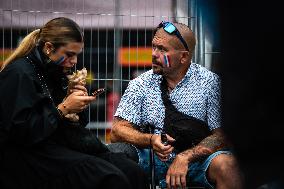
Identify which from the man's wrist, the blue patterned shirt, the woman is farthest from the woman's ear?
the blue patterned shirt

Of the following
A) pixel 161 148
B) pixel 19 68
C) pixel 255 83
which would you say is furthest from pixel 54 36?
pixel 255 83

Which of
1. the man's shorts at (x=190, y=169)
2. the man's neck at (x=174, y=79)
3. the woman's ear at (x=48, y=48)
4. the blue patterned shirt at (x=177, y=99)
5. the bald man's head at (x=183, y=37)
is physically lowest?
the man's shorts at (x=190, y=169)

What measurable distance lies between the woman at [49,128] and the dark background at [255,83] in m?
2.02

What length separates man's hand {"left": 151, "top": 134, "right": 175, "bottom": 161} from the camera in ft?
13.4

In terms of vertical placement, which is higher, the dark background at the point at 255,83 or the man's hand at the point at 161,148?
the dark background at the point at 255,83

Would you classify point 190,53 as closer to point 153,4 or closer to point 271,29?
point 153,4

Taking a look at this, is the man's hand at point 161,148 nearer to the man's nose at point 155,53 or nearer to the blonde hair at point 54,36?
the man's nose at point 155,53

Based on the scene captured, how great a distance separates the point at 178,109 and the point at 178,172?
20.2 inches

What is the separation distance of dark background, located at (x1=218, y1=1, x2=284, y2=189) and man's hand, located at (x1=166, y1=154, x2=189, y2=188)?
7.63 ft

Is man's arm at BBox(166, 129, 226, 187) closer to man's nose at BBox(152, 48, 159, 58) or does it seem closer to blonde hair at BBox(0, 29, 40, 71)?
man's nose at BBox(152, 48, 159, 58)

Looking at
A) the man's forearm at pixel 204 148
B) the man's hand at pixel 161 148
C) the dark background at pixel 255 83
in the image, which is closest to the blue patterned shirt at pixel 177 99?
the man's forearm at pixel 204 148

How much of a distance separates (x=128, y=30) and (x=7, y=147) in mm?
2296

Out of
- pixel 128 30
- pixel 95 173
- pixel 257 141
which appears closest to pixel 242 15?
pixel 257 141

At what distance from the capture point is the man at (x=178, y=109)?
411cm
